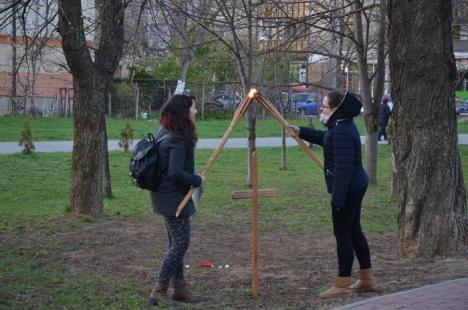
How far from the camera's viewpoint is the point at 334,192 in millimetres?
7086

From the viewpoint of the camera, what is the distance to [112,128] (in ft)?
108

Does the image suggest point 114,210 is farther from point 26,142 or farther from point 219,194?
point 26,142

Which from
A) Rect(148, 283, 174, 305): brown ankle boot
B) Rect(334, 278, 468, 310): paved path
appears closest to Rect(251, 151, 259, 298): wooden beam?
Rect(148, 283, 174, 305): brown ankle boot

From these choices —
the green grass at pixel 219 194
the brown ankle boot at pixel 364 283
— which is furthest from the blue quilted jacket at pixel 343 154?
the green grass at pixel 219 194

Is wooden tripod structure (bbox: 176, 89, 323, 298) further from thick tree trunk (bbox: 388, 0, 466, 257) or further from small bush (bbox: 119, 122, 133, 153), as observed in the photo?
small bush (bbox: 119, 122, 133, 153)

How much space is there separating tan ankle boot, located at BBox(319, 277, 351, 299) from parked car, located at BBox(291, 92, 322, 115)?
3297 cm

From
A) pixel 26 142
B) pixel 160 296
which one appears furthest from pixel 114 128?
pixel 160 296

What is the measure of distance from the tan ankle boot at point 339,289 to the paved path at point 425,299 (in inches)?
13.7

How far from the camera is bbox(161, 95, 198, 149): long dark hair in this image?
7.18 meters

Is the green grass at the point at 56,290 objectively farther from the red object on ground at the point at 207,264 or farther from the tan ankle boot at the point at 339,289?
the tan ankle boot at the point at 339,289

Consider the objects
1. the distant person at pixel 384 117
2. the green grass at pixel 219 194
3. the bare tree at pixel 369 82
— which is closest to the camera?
the green grass at pixel 219 194

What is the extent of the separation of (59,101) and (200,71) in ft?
22.3

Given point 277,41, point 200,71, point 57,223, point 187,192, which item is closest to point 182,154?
point 187,192

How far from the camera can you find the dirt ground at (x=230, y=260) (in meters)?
7.79
